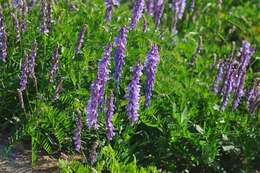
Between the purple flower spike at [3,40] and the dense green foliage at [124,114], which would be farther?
the purple flower spike at [3,40]

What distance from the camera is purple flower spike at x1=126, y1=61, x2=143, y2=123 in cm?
434

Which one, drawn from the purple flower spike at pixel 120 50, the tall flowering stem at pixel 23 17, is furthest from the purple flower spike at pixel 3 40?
the purple flower spike at pixel 120 50

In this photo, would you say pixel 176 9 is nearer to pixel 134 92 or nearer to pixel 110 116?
pixel 134 92

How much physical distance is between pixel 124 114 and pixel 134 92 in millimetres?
520

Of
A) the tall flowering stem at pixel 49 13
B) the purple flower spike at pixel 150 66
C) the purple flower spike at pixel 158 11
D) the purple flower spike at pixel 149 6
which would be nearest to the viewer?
the purple flower spike at pixel 150 66

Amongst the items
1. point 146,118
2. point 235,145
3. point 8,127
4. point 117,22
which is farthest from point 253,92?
point 8,127

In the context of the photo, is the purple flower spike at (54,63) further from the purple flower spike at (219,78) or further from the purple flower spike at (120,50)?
the purple flower spike at (219,78)

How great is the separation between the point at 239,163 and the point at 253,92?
2.12 feet

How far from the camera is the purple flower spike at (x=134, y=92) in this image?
14.3 feet

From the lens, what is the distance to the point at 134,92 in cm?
437

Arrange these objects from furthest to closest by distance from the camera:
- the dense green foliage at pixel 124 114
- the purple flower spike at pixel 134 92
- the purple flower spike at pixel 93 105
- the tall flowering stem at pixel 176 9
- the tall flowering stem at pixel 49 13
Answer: the tall flowering stem at pixel 176 9, the tall flowering stem at pixel 49 13, the dense green foliage at pixel 124 114, the purple flower spike at pixel 134 92, the purple flower spike at pixel 93 105

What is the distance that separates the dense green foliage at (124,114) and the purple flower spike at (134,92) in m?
0.26

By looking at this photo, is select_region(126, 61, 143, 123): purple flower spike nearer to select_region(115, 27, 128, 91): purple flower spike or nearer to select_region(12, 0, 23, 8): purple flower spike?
select_region(115, 27, 128, 91): purple flower spike

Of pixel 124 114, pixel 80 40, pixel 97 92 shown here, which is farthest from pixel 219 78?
pixel 97 92
